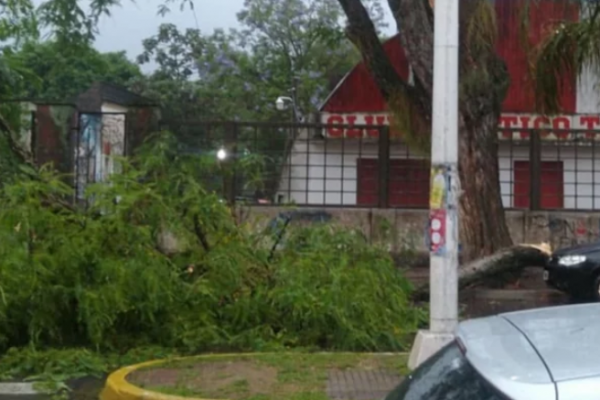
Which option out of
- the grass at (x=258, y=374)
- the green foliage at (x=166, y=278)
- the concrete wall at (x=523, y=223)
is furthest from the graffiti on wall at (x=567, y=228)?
the grass at (x=258, y=374)

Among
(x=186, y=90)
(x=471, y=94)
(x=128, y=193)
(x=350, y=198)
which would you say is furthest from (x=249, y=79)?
(x=128, y=193)

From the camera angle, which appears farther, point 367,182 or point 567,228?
point 367,182

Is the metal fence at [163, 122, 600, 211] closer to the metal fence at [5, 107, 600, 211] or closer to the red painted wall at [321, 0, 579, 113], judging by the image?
the metal fence at [5, 107, 600, 211]

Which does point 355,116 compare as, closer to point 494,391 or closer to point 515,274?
point 515,274

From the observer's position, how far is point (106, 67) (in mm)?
48281

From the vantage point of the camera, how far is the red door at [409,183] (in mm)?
22547

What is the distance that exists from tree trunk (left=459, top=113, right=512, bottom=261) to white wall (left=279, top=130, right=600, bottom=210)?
11.7ft

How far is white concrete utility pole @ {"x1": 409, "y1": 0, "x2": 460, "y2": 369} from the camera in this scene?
9359mm

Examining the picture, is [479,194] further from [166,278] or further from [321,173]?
[166,278]

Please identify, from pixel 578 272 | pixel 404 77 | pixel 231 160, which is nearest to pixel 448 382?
pixel 578 272

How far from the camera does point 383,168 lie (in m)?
22.1

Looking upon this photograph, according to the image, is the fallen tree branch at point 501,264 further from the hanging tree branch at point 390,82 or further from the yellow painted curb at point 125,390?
the yellow painted curb at point 125,390

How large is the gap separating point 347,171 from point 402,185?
3.87 feet

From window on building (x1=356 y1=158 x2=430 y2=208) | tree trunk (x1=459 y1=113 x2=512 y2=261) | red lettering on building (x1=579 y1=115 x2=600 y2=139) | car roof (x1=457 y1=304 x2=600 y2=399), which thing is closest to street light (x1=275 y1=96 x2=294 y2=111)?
red lettering on building (x1=579 y1=115 x2=600 y2=139)
